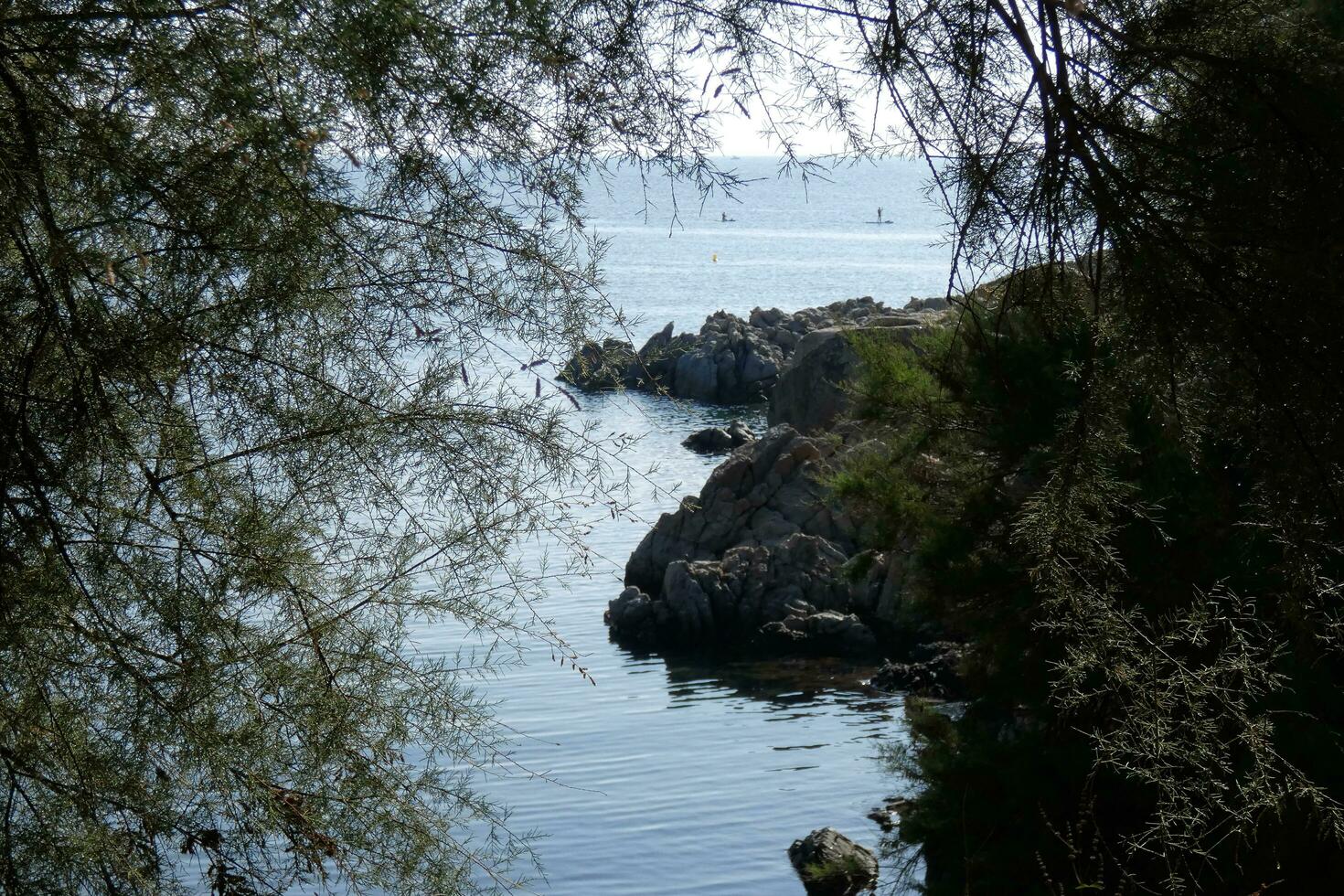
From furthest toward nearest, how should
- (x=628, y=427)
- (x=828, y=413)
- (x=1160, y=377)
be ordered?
1. (x=628, y=427)
2. (x=828, y=413)
3. (x=1160, y=377)

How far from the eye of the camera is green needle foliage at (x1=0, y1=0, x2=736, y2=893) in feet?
11.9

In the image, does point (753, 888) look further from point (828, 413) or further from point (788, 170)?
A: point (828, 413)

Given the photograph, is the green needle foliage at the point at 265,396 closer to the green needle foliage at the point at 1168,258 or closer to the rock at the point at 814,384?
the green needle foliage at the point at 1168,258

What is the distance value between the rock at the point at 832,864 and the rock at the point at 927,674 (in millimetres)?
4494

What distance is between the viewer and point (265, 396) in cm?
416

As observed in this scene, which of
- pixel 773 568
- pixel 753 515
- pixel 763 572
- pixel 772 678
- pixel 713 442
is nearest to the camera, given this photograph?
pixel 772 678

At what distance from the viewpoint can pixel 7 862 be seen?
362 cm

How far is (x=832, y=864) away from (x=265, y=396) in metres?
10.2

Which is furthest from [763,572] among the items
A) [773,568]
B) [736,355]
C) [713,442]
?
[736,355]

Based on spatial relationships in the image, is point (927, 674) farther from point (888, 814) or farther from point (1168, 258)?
point (1168, 258)

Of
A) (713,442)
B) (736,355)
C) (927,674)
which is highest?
(736,355)

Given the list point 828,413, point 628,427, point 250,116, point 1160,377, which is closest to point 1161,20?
point 1160,377

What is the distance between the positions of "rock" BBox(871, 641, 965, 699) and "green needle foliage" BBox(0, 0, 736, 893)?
1396 centimetres

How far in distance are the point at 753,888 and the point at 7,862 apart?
401 inches
